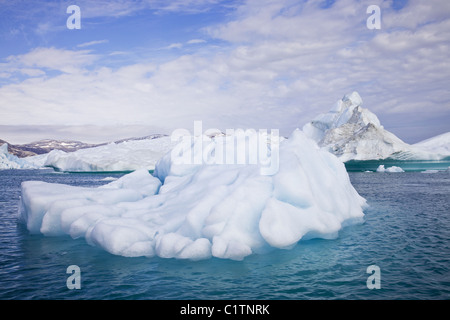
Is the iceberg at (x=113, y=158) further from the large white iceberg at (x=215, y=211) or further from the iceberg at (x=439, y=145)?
the iceberg at (x=439, y=145)

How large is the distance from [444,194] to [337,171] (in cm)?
1342

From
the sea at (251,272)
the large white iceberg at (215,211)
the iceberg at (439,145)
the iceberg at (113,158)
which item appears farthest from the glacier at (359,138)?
the sea at (251,272)

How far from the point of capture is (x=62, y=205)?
12164mm

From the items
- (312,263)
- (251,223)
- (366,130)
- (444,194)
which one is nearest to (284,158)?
(251,223)

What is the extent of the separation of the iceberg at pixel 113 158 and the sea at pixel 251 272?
43.6m

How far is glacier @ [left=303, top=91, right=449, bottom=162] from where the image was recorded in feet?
184

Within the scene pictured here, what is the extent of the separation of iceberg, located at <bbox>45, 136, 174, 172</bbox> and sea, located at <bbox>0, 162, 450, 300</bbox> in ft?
143

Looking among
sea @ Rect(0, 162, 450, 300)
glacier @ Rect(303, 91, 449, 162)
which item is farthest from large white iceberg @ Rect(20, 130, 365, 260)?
glacier @ Rect(303, 91, 449, 162)

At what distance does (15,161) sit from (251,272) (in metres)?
94.2

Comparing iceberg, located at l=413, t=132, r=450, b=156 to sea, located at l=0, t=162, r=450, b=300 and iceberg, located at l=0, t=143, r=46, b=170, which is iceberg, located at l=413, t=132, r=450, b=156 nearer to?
sea, located at l=0, t=162, r=450, b=300

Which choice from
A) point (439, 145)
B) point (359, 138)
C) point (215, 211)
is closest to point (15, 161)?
point (359, 138)

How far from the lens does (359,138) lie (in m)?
57.4

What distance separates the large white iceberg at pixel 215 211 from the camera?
9.70 meters

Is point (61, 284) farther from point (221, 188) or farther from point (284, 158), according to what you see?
point (284, 158)
